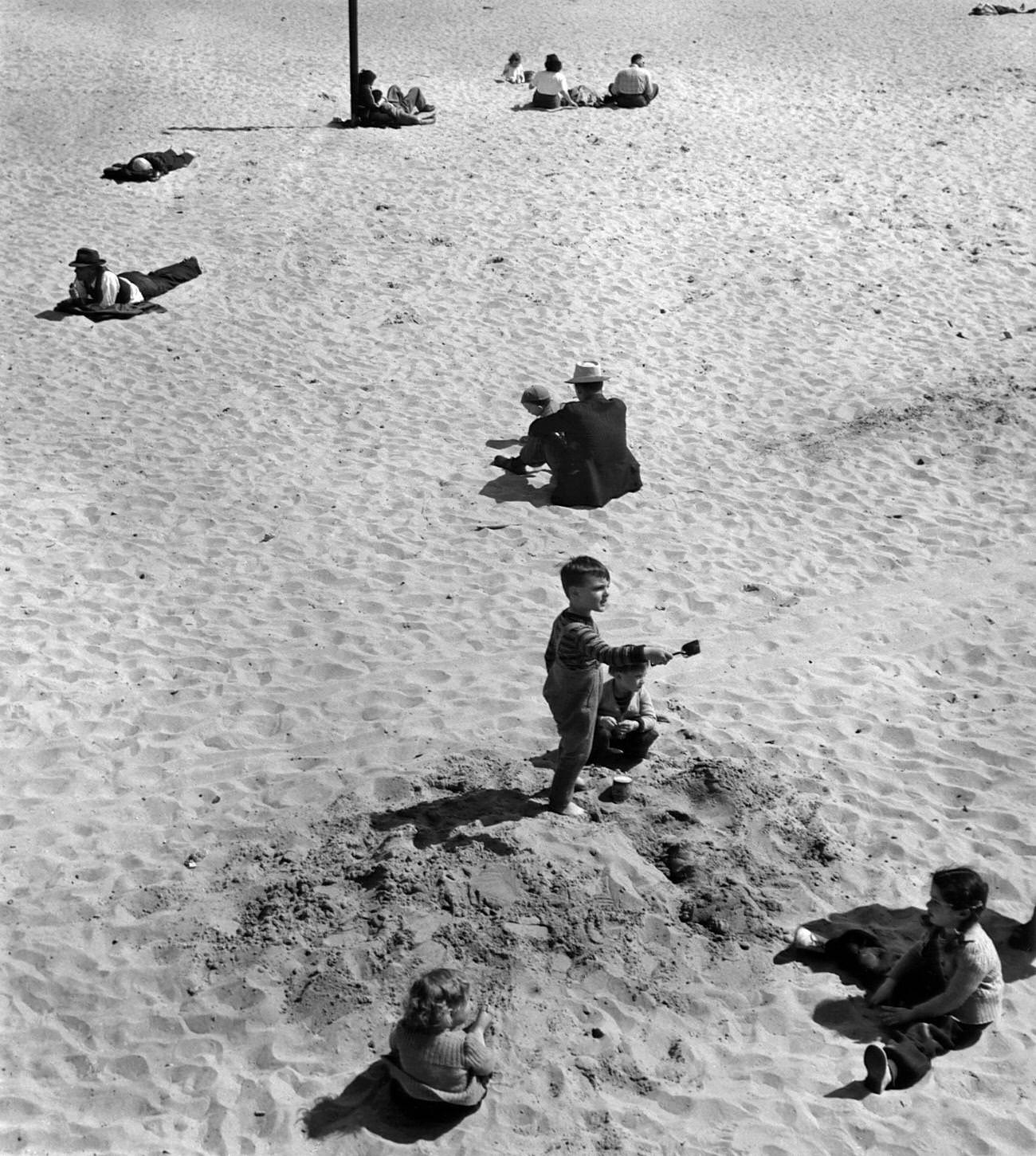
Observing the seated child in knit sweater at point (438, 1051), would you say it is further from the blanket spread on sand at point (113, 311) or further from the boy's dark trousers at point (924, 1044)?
the blanket spread on sand at point (113, 311)

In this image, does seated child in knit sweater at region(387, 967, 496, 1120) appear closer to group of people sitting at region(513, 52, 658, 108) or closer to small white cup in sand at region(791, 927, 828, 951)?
small white cup in sand at region(791, 927, 828, 951)

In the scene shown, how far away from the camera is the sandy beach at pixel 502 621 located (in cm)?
546

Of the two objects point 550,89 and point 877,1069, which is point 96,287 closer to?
point 550,89

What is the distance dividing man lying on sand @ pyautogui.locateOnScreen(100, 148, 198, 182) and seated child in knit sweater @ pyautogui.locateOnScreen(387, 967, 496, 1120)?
47.8ft

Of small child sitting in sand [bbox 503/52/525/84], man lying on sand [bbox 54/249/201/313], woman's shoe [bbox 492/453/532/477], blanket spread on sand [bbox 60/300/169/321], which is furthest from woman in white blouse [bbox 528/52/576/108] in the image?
woman's shoe [bbox 492/453/532/477]

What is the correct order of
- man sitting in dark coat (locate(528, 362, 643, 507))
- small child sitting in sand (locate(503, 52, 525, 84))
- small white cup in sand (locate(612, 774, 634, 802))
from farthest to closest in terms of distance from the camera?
small child sitting in sand (locate(503, 52, 525, 84)) → man sitting in dark coat (locate(528, 362, 643, 507)) → small white cup in sand (locate(612, 774, 634, 802))

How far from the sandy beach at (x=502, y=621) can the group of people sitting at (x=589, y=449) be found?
9.3 inches

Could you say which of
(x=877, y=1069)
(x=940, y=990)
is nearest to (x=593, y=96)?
(x=940, y=990)

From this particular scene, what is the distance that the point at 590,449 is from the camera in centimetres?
1013

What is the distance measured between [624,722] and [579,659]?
1.16 meters

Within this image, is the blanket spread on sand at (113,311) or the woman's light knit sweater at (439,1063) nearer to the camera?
the woman's light knit sweater at (439,1063)

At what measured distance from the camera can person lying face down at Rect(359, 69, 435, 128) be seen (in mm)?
18969

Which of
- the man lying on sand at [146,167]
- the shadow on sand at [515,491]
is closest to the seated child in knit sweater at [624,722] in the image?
the shadow on sand at [515,491]

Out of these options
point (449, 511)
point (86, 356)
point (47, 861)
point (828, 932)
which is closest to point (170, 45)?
point (86, 356)
